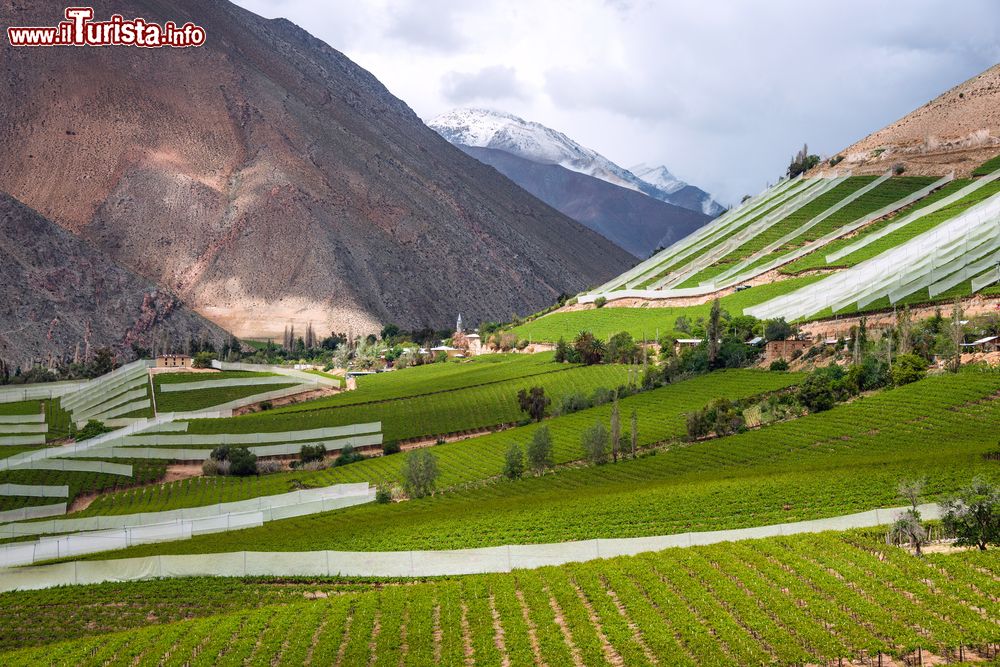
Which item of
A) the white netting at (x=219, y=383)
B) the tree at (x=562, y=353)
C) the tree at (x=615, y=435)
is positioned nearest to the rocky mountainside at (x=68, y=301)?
the white netting at (x=219, y=383)

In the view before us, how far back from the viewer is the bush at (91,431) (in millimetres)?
65812

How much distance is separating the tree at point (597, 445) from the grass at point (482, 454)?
1518mm

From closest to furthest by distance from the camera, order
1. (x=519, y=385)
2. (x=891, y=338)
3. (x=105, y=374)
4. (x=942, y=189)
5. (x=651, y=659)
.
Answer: (x=651, y=659) → (x=891, y=338) → (x=519, y=385) → (x=105, y=374) → (x=942, y=189)

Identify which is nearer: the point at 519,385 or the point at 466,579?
the point at 466,579

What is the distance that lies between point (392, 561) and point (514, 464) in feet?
63.4

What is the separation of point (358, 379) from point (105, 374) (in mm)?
19672

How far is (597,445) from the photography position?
53125 millimetres

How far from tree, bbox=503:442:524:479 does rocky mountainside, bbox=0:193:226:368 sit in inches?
2603

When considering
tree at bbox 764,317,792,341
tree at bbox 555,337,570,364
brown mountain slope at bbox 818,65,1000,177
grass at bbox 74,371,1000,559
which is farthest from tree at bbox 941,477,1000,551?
Result: brown mountain slope at bbox 818,65,1000,177

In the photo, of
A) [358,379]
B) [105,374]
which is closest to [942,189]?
[358,379]

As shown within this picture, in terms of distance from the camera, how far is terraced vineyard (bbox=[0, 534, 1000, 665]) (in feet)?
81.3

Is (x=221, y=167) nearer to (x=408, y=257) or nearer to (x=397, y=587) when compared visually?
(x=408, y=257)

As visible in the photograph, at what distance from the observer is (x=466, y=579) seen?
31531mm

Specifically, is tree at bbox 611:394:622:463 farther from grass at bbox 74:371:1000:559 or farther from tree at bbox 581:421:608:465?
grass at bbox 74:371:1000:559
